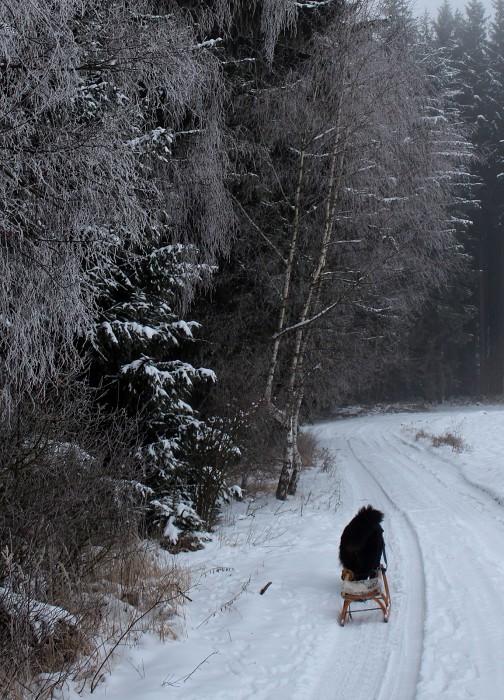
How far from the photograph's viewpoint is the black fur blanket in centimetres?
557

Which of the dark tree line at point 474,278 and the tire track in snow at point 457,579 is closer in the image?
the tire track in snow at point 457,579

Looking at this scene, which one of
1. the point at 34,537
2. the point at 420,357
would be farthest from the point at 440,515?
the point at 420,357

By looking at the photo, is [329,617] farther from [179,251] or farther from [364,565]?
[179,251]

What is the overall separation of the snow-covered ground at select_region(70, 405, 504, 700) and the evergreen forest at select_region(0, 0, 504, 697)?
0.79 metres

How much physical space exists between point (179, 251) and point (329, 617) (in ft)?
17.2

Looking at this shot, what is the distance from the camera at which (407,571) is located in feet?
21.5

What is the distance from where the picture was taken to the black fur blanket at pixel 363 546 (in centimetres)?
557

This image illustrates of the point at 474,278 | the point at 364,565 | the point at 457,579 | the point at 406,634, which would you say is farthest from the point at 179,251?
the point at 474,278

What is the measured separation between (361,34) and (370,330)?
6238 millimetres

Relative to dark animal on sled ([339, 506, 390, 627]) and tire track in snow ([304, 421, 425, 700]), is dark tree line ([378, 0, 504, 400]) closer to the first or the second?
tire track in snow ([304, 421, 425, 700])

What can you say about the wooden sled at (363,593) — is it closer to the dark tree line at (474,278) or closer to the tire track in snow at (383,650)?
the tire track in snow at (383,650)

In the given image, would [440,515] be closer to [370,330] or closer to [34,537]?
[370,330]

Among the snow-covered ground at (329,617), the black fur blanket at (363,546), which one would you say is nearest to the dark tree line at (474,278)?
the snow-covered ground at (329,617)

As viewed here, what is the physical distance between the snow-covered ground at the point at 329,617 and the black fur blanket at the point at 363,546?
46cm
